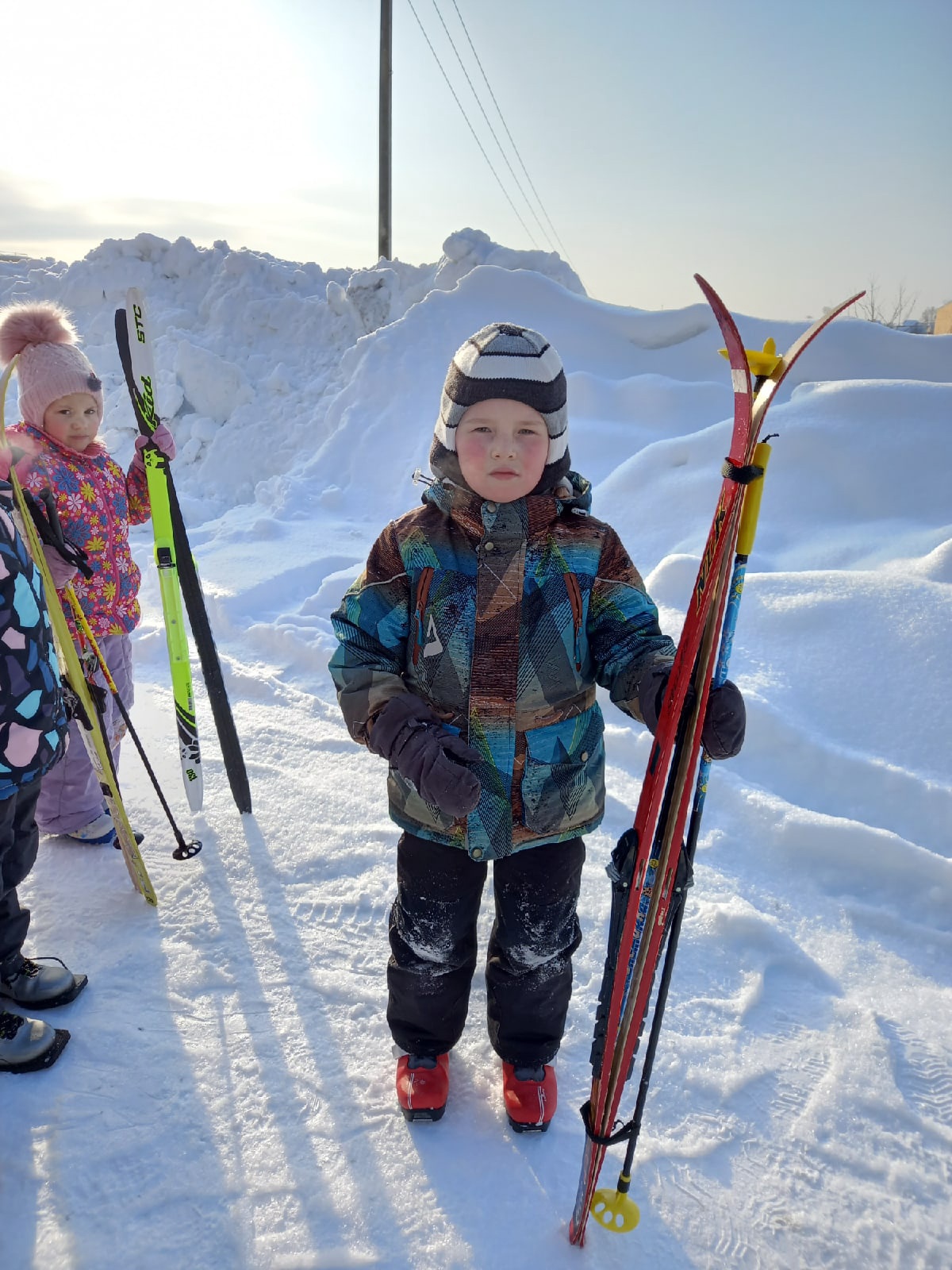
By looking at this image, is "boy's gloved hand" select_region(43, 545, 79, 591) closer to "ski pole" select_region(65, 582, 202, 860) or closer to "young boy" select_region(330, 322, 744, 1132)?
"ski pole" select_region(65, 582, 202, 860)

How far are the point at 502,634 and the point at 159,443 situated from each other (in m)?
1.66

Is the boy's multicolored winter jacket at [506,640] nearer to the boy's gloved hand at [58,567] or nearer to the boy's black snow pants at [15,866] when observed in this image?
the boy's black snow pants at [15,866]

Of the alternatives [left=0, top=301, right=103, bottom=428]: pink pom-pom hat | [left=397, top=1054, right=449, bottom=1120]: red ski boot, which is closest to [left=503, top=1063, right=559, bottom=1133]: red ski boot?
[left=397, top=1054, right=449, bottom=1120]: red ski boot

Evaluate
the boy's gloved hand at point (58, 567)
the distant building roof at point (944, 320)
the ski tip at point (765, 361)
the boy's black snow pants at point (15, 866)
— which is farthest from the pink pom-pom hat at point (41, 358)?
the distant building roof at point (944, 320)

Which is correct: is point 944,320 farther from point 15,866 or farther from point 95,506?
point 15,866

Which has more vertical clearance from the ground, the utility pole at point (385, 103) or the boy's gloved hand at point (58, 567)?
the utility pole at point (385, 103)

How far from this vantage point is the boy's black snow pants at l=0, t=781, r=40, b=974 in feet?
6.26

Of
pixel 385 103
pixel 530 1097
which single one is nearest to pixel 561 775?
pixel 530 1097

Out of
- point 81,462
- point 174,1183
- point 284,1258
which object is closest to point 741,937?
point 284,1258

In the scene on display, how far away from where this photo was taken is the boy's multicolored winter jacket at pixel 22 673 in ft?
5.58

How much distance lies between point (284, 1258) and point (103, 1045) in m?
0.75

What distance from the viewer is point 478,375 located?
5.00 ft

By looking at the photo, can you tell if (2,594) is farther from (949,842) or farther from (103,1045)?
(949,842)

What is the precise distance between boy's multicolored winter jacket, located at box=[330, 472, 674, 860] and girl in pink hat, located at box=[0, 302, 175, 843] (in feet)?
4.14
